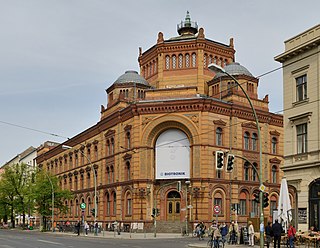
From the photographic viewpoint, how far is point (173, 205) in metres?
59.1

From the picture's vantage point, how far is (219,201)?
192ft

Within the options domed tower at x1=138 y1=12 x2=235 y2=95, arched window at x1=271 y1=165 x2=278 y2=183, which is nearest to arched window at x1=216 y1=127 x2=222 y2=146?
domed tower at x1=138 y1=12 x2=235 y2=95

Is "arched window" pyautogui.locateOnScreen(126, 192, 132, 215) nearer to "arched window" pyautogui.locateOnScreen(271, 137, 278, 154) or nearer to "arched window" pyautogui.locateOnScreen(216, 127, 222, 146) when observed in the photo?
"arched window" pyautogui.locateOnScreen(216, 127, 222, 146)

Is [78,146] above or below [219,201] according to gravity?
above

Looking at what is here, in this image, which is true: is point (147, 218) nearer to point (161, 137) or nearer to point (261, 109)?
point (161, 137)

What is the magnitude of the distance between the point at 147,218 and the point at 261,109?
63.2ft

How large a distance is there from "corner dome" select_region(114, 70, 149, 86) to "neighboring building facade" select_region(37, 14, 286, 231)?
18 cm

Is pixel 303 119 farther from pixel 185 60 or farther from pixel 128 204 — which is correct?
pixel 185 60

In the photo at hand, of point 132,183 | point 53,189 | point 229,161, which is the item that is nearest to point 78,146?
point 53,189

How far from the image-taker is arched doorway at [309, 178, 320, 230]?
34781 mm

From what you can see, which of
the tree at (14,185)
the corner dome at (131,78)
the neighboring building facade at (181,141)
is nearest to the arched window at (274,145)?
the neighboring building facade at (181,141)

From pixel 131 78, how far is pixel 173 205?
63.1 feet

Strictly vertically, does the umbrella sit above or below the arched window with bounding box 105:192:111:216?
above

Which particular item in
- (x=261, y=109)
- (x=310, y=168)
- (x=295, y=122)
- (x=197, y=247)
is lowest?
(x=197, y=247)
